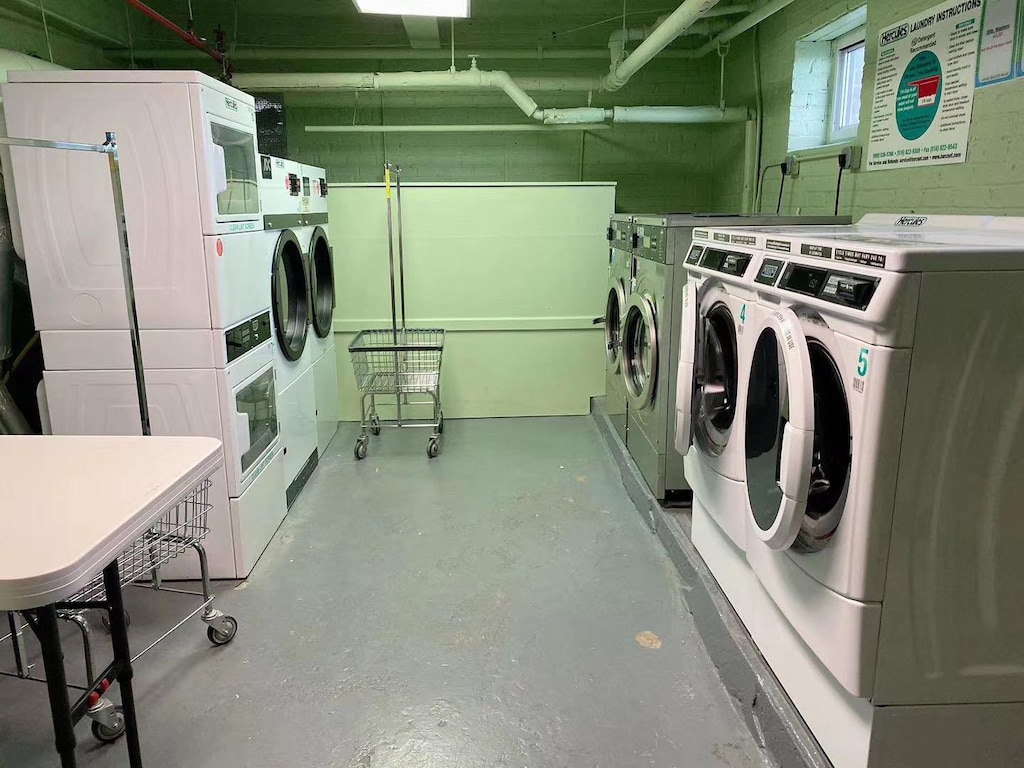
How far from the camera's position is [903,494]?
1410 mm

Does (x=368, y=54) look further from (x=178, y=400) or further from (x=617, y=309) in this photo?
(x=178, y=400)

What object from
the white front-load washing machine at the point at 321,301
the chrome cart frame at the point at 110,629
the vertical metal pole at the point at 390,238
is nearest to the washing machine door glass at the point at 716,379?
the chrome cart frame at the point at 110,629

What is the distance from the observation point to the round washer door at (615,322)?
3.87m

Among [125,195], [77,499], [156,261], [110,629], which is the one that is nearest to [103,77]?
[125,195]

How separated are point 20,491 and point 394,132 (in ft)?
14.7

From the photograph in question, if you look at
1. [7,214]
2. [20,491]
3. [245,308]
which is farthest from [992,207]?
[7,214]

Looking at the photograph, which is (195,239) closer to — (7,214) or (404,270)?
(7,214)

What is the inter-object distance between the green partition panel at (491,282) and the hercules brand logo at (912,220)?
2104mm

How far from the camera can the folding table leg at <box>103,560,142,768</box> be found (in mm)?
1488

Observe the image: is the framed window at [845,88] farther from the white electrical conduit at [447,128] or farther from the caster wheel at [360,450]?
the caster wheel at [360,450]

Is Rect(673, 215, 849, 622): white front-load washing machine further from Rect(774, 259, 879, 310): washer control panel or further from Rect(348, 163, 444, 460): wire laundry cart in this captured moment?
Rect(348, 163, 444, 460): wire laundry cart

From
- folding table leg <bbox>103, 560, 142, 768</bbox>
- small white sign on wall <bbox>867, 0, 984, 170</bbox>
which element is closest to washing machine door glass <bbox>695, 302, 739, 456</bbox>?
small white sign on wall <bbox>867, 0, 984, 170</bbox>

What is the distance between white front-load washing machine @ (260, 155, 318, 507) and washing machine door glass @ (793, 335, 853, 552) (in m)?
2.45

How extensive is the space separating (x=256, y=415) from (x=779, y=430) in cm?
224
